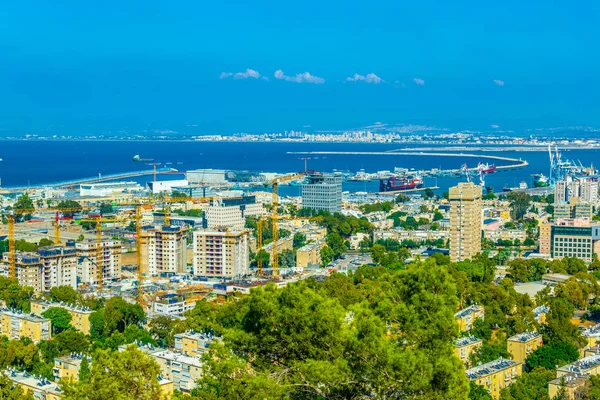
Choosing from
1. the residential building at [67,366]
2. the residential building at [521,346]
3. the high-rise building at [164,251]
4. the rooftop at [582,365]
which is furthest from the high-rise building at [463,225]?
the residential building at [67,366]

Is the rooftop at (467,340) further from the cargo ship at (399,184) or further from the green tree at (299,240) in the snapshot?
the cargo ship at (399,184)

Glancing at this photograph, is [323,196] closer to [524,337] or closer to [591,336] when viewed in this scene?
[591,336]

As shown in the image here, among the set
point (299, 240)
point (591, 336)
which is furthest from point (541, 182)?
point (591, 336)

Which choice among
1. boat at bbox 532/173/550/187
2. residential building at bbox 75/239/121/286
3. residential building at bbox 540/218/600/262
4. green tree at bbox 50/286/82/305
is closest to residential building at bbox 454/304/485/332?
green tree at bbox 50/286/82/305

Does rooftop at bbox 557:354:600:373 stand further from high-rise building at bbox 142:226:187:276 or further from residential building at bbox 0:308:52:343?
high-rise building at bbox 142:226:187:276

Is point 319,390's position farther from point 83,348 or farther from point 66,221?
point 66,221

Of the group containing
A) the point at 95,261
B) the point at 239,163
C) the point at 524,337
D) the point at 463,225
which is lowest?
the point at 524,337
